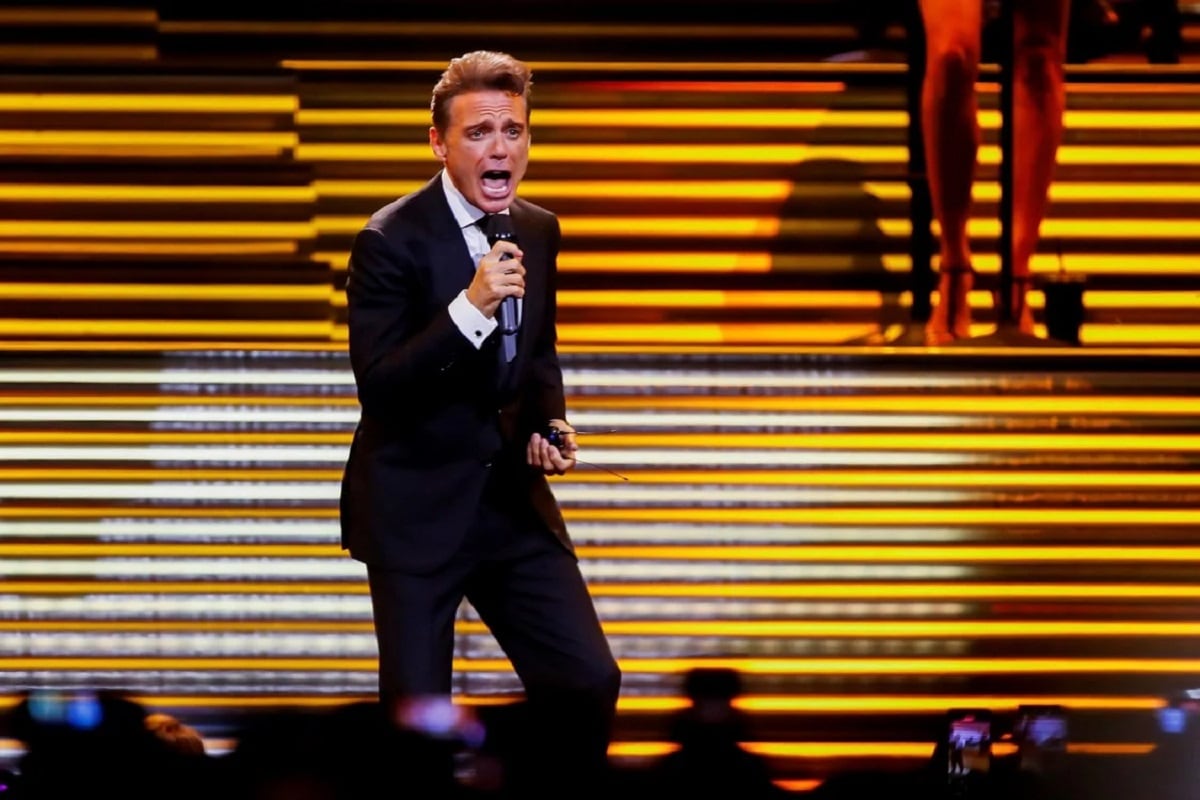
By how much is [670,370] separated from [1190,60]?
2.04 meters

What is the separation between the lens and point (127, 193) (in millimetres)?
5391

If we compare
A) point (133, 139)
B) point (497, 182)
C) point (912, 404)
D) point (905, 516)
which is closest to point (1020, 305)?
point (912, 404)

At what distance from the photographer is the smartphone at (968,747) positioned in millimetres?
2959

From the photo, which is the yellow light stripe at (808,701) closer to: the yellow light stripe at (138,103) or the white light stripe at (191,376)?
the white light stripe at (191,376)

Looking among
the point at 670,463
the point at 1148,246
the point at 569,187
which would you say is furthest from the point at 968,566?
the point at 569,187

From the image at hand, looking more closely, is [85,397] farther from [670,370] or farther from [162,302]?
[670,370]

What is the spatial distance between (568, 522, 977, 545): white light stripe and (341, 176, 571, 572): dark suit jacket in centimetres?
145

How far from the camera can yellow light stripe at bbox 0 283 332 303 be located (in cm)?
534

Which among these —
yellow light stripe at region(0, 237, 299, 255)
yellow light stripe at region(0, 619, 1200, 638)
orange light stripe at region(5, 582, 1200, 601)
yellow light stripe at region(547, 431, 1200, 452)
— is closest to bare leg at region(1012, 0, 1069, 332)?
yellow light stripe at region(547, 431, 1200, 452)

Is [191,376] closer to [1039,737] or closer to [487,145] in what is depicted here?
[487,145]

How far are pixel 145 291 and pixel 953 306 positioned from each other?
7.89 feet

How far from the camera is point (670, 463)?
5000mm

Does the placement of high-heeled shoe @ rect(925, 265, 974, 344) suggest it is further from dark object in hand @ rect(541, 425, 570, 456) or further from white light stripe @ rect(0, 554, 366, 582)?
dark object in hand @ rect(541, 425, 570, 456)

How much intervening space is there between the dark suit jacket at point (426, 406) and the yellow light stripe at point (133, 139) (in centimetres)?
215
